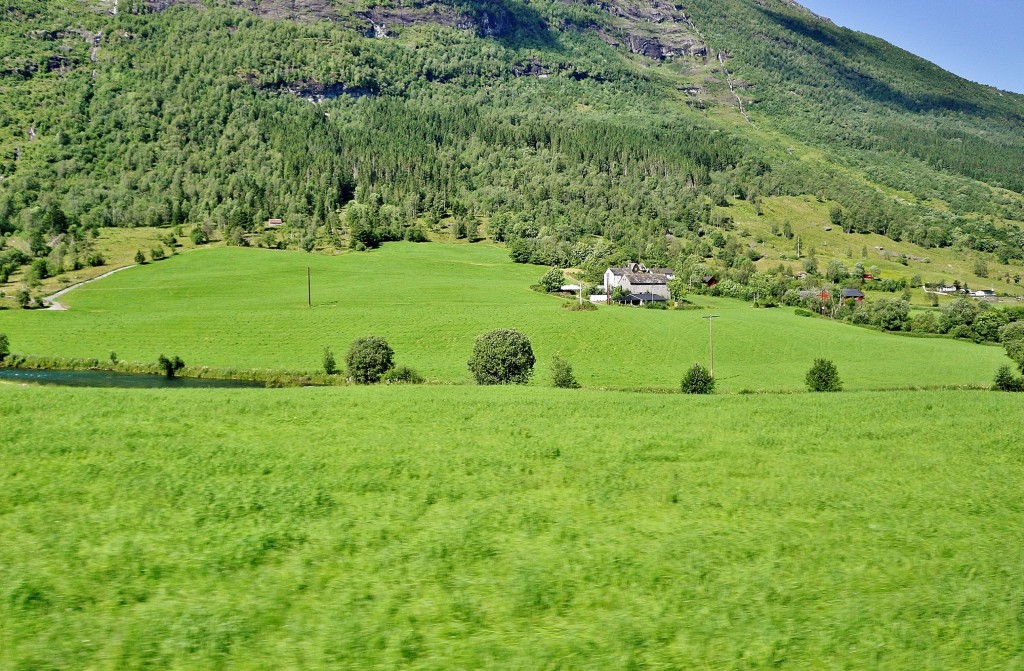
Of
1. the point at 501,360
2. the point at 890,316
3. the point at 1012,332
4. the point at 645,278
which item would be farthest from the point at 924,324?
the point at 501,360

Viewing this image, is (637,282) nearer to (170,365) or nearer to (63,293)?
(170,365)

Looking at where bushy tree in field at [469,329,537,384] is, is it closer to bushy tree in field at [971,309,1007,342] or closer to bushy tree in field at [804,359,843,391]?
bushy tree in field at [804,359,843,391]

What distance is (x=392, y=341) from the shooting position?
88.2 metres

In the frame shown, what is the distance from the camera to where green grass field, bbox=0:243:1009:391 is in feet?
254

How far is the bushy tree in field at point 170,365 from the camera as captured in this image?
235ft

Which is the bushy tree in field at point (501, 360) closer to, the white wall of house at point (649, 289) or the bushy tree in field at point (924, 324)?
the white wall of house at point (649, 289)

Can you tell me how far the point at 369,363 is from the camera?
6419 centimetres

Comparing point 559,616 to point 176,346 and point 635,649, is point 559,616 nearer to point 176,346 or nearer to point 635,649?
point 635,649

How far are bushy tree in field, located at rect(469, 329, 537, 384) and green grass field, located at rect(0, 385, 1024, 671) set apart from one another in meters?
36.5

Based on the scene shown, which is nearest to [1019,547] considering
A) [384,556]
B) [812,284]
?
[384,556]

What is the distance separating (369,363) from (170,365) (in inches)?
988

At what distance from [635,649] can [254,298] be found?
117 m

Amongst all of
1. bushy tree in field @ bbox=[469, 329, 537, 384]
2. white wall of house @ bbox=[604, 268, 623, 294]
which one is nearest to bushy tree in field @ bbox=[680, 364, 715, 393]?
bushy tree in field @ bbox=[469, 329, 537, 384]

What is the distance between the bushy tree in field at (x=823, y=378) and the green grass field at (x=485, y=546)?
36.2 m
